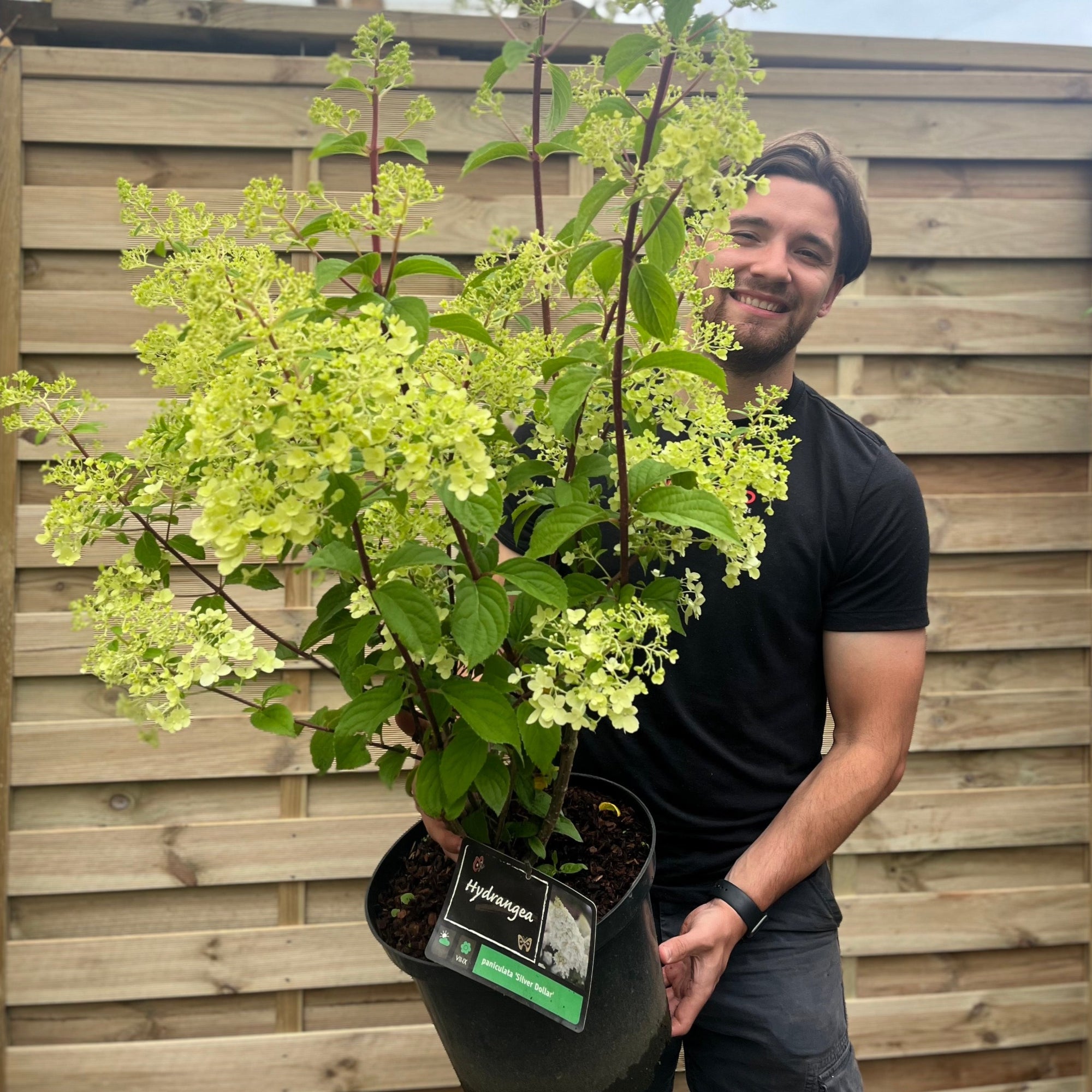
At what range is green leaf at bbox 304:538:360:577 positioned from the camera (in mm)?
694

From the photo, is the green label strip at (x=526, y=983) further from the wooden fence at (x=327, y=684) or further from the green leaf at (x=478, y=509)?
the wooden fence at (x=327, y=684)

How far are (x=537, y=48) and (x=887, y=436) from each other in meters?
1.43

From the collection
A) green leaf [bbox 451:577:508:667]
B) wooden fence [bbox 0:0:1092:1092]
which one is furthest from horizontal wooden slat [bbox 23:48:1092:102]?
green leaf [bbox 451:577:508:667]

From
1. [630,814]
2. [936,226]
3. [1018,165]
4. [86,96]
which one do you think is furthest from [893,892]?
[86,96]

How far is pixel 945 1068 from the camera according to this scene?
2061 millimetres

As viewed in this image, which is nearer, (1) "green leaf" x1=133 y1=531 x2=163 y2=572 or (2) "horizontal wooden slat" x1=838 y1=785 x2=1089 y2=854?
(1) "green leaf" x1=133 y1=531 x2=163 y2=572

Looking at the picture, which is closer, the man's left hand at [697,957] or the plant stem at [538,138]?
the plant stem at [538,138]

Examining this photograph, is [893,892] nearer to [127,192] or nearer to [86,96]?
[127,192]

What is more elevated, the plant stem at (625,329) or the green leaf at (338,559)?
the plant stem at (625,329)

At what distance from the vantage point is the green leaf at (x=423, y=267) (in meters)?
0.71

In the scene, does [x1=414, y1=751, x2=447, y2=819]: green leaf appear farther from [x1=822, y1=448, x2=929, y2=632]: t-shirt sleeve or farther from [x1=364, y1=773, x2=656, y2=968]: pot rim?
[x1=822, y1=448, x2=929, y2=632]: t-shirt sleeve

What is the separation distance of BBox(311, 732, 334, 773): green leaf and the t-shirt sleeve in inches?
33.1

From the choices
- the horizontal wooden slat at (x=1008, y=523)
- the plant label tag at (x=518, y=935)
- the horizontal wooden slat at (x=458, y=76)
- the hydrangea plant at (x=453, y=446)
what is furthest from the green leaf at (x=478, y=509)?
the horizontal wooden slat at (x=1008, y=523)

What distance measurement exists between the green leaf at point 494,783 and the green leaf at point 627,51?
22.4 inches
